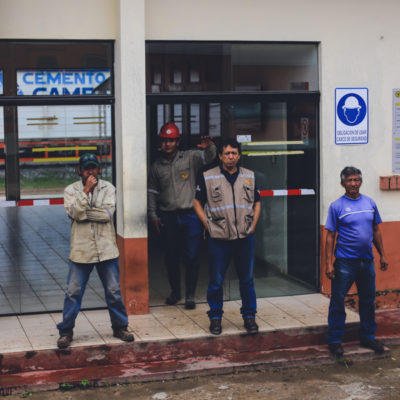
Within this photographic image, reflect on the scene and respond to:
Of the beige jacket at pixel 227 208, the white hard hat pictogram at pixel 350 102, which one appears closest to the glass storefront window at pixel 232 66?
the white hard hat pictogram at pixel 350 102

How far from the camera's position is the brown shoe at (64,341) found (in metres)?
6.79

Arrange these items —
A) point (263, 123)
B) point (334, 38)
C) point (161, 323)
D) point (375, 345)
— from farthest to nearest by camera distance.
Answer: point (263, 123) < point (334, 38) < point (161, 323) < point (375, 345)

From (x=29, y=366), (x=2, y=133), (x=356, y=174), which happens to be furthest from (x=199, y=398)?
(x=2, y=133)

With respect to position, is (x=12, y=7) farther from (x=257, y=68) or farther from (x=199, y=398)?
(x=199, y=398)

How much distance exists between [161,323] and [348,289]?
1930mm

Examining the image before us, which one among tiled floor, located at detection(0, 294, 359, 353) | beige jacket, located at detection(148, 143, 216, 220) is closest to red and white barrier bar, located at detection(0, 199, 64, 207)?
beige jacket, located at detection(148, 143, 216, 220)

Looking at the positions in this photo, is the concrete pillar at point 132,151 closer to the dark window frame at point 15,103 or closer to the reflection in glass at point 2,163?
the dark window frame at point 15,103

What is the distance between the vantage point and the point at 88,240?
22.5ft

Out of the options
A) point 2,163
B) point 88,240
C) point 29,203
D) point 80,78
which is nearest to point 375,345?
point 88,240

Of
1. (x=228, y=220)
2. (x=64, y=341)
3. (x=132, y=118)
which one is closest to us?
(x=64, y=341)

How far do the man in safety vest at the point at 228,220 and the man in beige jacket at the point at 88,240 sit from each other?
0.91m

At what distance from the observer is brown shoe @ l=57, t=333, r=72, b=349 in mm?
6789

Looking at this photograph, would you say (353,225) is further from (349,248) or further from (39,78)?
(39,78)

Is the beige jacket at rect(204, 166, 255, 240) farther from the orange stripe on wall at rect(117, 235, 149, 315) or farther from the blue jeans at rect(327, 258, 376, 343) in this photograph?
the orange stripe on wall at rect(117, 235, 149, 315)
